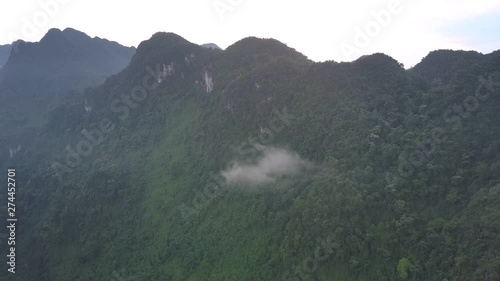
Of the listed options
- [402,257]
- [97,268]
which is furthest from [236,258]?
[97,268]

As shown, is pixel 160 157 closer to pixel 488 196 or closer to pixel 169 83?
pixel 169 83

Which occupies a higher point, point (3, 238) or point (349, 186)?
point (3, 238)

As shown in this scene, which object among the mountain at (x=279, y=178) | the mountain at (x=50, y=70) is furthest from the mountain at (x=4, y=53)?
the mountain at (x=279, y=178)

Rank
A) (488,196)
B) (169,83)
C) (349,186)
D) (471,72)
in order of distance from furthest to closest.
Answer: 1. (169,83)
2. (471,72)
3. (349,186)
4. (488,196)

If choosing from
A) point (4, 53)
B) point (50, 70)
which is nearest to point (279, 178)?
point (50, 70)

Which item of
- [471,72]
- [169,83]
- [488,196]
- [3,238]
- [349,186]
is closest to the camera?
[488,196]

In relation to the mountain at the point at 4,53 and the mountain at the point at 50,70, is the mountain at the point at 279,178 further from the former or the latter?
the mountain at the point at 4,53
